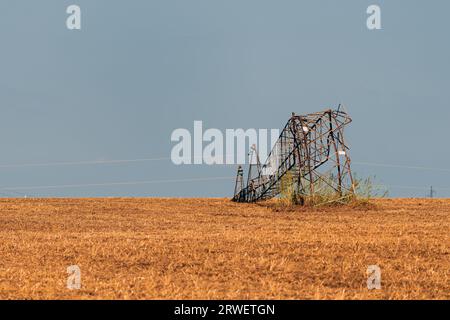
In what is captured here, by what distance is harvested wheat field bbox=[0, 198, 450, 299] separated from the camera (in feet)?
26.0

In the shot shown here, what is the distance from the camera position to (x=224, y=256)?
10516mm

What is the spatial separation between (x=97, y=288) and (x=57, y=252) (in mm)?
3783

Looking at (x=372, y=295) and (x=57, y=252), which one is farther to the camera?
(x=57, y=252)

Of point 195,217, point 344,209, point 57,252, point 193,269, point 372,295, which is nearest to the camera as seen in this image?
point 372,295

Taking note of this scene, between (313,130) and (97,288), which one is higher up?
(313,130)

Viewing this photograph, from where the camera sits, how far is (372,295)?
302 inches

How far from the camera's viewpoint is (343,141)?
24531 mm

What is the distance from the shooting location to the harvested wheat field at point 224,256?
7.93 meters
